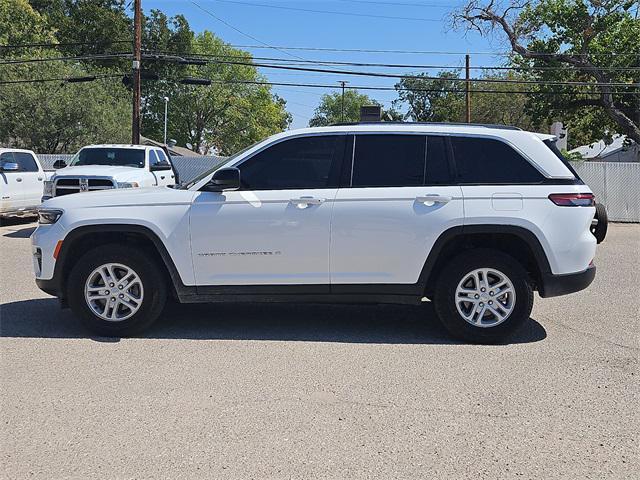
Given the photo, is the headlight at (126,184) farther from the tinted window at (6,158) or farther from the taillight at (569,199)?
the taillight at (569,199)

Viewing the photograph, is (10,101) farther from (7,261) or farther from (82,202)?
(82,202)

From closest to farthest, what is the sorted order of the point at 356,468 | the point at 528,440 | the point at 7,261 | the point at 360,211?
the point at 356,468 → the point at 528,440 → the point at 360,211 → the point at 7,261

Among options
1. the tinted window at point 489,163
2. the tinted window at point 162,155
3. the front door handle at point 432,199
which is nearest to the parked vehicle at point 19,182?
the tinted window at point 162,155

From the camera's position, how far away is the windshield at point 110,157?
44.7ft

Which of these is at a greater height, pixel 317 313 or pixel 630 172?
pixel 630 172

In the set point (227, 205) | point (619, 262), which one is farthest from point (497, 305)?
point (619, 262)

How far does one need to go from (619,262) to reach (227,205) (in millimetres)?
8275

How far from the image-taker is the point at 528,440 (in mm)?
3734

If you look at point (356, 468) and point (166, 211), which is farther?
point (166, 211)

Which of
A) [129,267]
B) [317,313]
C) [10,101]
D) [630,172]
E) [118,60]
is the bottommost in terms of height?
[317,313]

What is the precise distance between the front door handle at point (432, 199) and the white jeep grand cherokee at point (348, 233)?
1 cm

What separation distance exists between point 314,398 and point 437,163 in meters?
2.57

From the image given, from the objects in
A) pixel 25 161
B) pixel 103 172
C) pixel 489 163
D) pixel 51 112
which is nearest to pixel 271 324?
pixel 489 163

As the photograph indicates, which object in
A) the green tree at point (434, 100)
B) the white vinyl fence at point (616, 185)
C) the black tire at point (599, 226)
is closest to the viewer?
the black tire at point (599, 226)
